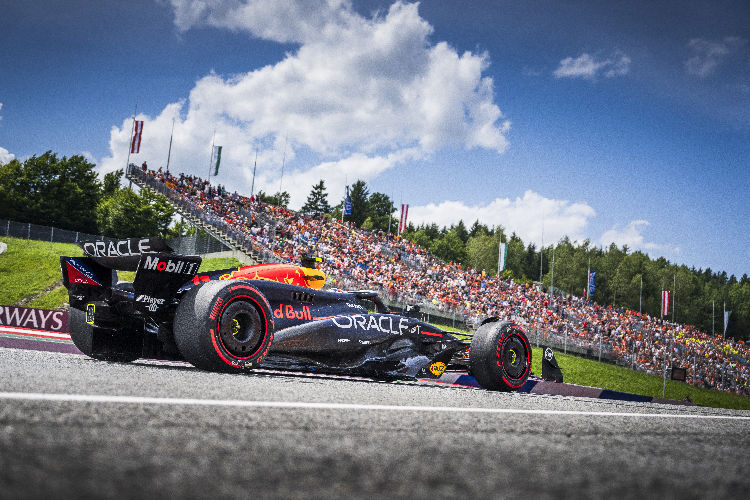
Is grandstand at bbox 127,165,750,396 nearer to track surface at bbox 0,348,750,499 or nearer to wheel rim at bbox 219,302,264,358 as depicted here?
wheel rim at bbox 219,302,264,358

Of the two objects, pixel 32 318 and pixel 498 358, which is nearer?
pixel 498 358

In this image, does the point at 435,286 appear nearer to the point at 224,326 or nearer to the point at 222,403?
the point at 224,326

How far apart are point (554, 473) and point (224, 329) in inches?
163

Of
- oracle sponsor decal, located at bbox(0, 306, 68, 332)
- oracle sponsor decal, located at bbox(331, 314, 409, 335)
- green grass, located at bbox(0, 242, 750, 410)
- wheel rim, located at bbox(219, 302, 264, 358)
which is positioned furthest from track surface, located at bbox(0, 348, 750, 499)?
green grass, located at bbox(0, 242, 750, 410)

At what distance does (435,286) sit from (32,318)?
81.8 ft

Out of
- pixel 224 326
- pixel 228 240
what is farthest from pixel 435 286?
pixel 224 326

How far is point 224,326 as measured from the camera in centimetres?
538

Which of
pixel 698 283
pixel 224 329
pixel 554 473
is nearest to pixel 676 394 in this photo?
pixel 224 329

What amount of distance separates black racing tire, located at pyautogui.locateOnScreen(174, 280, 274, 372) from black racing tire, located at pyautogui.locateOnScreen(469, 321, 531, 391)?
9.89ft

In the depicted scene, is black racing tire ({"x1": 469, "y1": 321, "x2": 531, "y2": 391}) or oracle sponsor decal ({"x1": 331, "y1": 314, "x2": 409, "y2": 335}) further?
black racing tire ({"x1": 469, "y1": 321, "x2": 531, "y2": 391})

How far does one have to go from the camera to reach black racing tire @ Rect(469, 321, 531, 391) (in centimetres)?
743

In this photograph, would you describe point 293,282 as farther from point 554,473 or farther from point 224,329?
point 554,473

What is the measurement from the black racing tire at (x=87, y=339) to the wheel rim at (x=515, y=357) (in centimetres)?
458

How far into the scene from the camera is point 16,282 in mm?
27375
